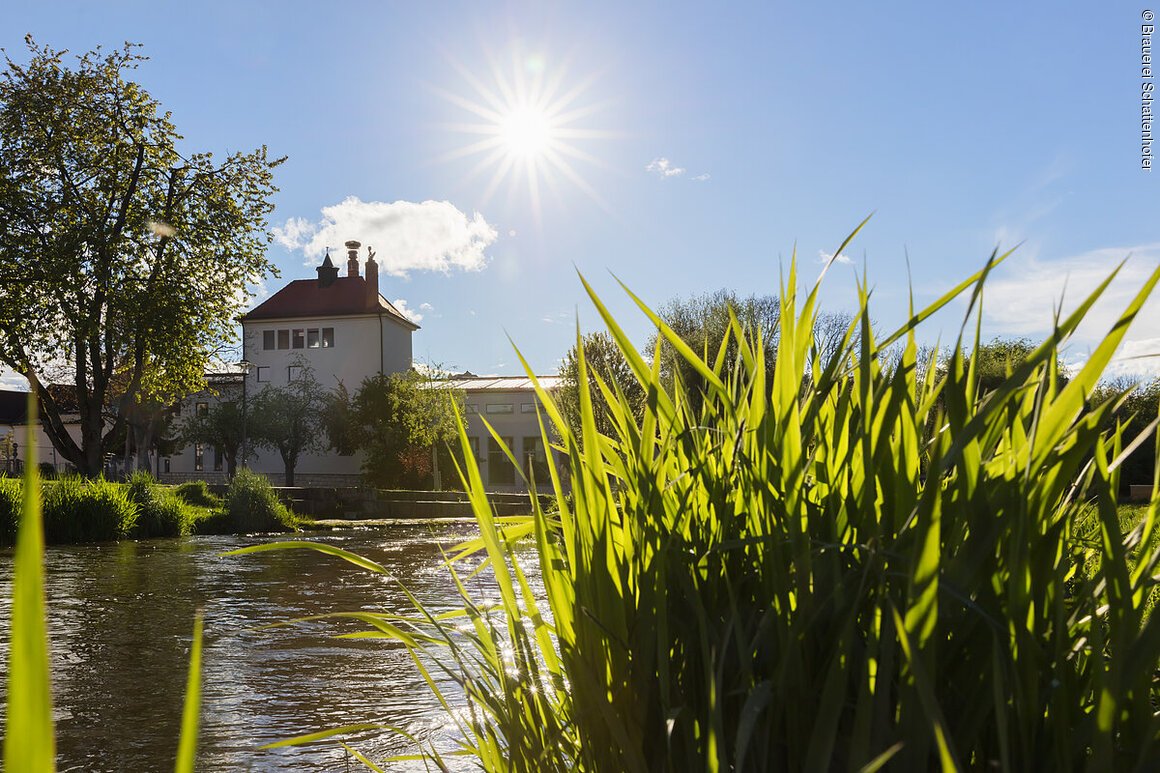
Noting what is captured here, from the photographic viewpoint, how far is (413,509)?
24.1 m

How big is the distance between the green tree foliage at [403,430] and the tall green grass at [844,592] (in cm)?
3537

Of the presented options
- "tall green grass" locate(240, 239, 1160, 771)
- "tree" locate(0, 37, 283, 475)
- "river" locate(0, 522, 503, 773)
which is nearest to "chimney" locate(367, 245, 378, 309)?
"tree" locate(0, 37, 283, 475)

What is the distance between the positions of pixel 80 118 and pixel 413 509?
11750 mm

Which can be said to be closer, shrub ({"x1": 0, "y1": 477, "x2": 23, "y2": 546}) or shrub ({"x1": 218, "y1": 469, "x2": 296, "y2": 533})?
shrub ({"x1": 0, "y1": 477, "x2": 23, "y2": 546})

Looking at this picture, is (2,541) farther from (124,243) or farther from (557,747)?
(557,747)

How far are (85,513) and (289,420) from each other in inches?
1215

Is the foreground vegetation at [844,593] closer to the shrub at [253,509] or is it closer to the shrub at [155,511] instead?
the shrub at [155,511]

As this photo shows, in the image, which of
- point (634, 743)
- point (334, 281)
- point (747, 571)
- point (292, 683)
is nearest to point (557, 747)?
point (634, 743)

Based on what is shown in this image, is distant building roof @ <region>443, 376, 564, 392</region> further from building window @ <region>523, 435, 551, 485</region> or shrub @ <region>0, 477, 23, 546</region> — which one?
shrub @ <region>0, 477, 23, 546</region>

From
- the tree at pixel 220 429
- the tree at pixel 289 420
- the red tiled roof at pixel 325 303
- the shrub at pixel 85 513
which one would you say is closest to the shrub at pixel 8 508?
the shrub at pixel 85 513

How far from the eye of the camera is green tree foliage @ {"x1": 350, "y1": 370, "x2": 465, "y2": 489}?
37.5 m

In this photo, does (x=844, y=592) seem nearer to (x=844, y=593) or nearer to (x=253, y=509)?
(x=844, y=593)

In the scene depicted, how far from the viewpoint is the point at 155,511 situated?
13641 millimetres

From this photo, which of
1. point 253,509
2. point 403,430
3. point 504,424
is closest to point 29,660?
point 253,509
